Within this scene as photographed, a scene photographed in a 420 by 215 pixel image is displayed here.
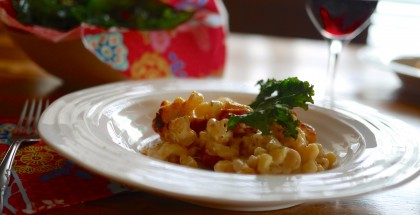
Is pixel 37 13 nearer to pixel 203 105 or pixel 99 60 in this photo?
pixel 99 60

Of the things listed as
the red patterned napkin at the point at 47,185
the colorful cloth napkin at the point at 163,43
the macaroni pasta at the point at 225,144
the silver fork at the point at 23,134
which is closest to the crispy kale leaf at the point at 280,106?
the macaroni pasta at the point at 225,144

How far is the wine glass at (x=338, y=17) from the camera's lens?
1120mm

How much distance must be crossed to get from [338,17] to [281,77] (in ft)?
1.21

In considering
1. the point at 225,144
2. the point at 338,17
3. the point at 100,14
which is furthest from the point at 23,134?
the point at 338,17

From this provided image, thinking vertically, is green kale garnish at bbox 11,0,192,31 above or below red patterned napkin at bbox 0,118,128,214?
above

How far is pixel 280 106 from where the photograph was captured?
28.4 inches

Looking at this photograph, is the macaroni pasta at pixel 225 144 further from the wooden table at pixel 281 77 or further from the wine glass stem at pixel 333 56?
the wine glass stem at pixel 333 56

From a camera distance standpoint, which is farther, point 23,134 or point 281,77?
point 281,77

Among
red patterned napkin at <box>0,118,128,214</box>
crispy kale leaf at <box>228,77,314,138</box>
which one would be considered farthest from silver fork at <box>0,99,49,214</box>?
crispy kale leaf at <box>228,77,314,138</box>

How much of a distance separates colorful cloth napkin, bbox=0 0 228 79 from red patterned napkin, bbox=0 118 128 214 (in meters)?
0.39

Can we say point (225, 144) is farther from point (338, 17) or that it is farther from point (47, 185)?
point (338, 17)

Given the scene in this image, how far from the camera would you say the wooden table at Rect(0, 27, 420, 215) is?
2.17ft

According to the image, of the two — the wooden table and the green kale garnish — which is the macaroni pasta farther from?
the green kale garnish

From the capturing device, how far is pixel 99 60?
3.79ft
